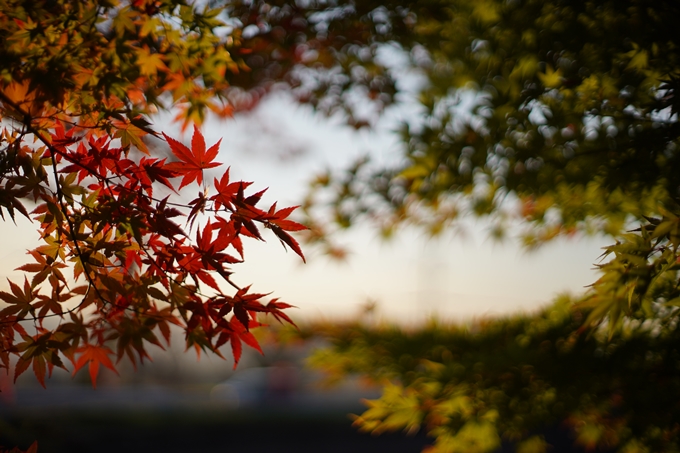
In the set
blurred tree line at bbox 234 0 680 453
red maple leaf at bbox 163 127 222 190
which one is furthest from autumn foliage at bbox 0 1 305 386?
blurred tree line at bbox 234 0 680 453

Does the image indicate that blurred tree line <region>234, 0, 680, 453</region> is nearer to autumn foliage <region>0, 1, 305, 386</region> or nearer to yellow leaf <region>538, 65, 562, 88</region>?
yellow leaf <region>538, 65, 562, 88</region>

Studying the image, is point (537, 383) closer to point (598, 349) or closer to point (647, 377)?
point (598, 349)

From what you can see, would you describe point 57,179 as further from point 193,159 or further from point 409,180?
point 409,180

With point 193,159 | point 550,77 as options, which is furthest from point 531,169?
point 193,159

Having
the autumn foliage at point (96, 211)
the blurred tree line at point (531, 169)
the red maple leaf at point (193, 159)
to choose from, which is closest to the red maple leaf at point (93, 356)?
the autumn foliage at point (96, 211)

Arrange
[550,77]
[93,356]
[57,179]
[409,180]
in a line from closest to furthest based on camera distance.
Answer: [57,179]
[93,356]
[550,77]
[409,180]

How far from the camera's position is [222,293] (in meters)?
1.34

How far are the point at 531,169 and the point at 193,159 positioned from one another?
169cm

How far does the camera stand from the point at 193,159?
134 centimetres

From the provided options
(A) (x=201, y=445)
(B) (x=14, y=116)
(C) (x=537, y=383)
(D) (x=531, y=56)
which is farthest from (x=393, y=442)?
(B) (x=14, y=116)

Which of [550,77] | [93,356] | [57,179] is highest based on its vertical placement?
[550,77]

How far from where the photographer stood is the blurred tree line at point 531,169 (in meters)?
1.99

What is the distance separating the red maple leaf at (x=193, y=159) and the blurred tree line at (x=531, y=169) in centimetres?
113

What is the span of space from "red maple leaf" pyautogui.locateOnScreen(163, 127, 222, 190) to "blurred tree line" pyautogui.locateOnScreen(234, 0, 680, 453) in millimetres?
1125
